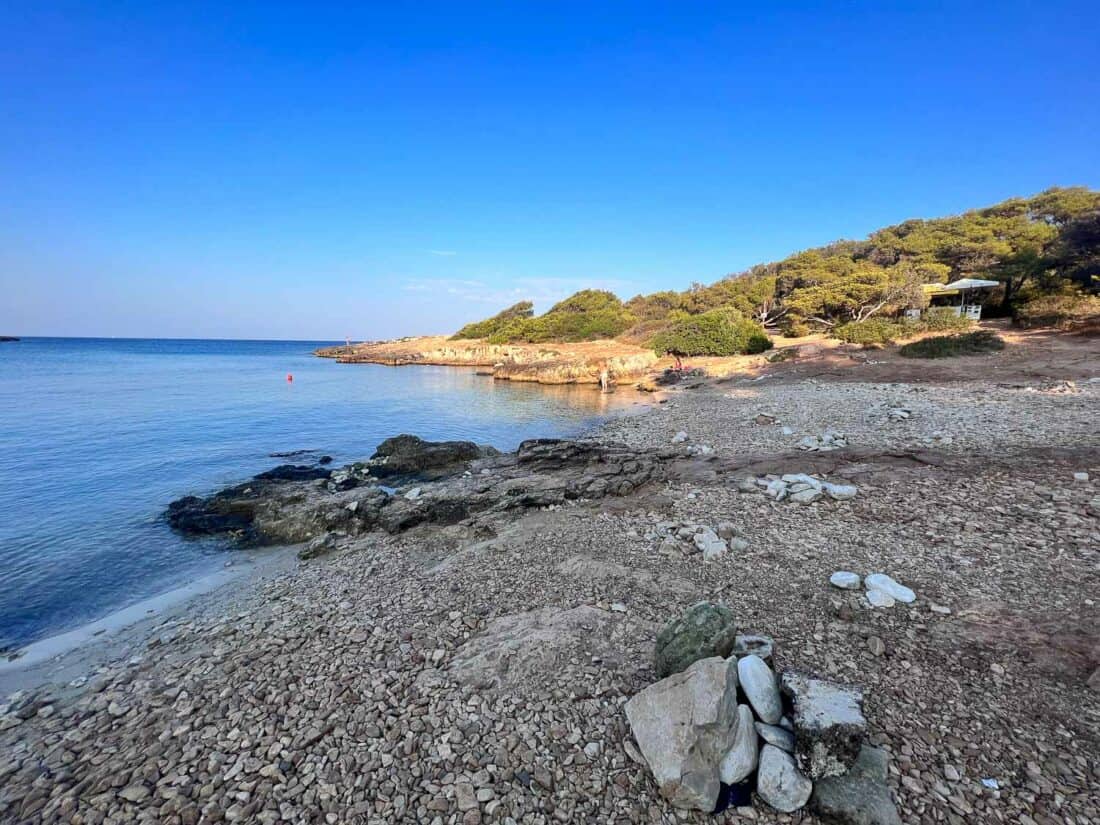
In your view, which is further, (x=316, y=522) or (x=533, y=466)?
(x=533, y=466)

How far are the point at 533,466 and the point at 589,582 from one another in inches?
292

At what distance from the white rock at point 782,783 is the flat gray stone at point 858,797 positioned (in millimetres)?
75

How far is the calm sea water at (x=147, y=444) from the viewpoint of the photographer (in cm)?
833

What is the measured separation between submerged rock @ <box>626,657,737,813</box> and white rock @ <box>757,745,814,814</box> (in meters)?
0.26

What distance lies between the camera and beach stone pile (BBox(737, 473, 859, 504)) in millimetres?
8172

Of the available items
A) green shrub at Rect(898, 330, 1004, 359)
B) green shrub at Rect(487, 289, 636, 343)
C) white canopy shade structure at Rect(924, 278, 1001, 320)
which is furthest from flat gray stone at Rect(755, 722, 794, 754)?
green shrub at Rect(487, 289, 636, 343)

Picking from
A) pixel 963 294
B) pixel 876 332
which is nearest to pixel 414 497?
pixel 876 332

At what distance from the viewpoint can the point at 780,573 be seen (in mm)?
5953

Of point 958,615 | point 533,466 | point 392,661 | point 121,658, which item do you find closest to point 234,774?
point 392,661

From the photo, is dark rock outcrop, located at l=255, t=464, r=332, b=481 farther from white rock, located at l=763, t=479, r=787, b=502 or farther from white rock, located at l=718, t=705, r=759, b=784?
white rock, located at l=718, t=705, r=759, b=784

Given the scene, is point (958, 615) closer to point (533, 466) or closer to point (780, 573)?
point (780, 573)

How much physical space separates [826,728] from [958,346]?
29857 millimetres

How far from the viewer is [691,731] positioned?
10.5 feet

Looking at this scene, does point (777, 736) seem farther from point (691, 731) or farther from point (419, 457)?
point (419, 457)
